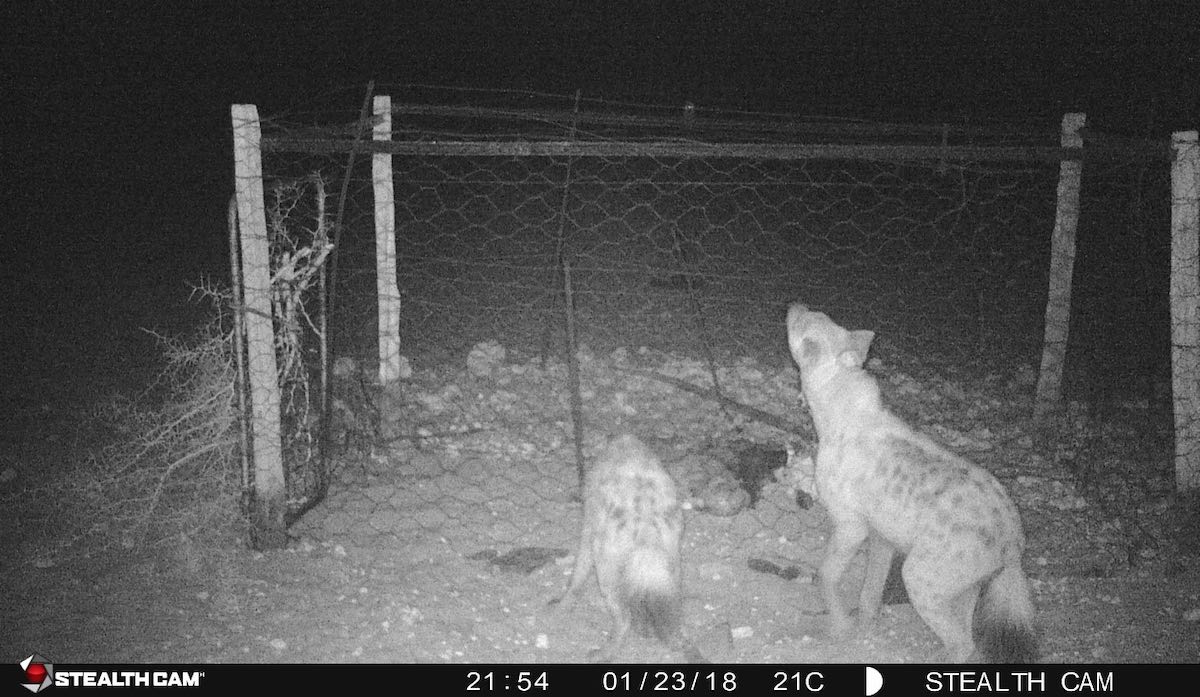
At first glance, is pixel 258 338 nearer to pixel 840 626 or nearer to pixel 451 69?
pixel 840 626

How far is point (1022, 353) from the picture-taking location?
8383 millimetres

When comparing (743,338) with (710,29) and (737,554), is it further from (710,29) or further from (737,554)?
(710,29)

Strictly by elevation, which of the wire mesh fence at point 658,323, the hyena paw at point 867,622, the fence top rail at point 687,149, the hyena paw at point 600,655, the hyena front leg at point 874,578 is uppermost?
the fence top rail at point 687,149

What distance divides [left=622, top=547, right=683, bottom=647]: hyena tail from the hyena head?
4.75 feet

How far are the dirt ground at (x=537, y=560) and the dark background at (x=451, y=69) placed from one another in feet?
20.5

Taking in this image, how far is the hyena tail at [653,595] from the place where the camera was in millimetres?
4098

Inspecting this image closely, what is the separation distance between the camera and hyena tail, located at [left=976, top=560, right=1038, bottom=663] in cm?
406

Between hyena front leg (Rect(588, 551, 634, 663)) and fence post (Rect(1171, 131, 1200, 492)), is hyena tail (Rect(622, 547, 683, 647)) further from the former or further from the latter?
fence post (Rect(1171, 131, 1200, 492))


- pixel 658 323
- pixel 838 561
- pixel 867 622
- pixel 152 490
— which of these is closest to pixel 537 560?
pixel 838 561

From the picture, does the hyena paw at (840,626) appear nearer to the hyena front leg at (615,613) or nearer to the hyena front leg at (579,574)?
the hyena front leg at (615,613)

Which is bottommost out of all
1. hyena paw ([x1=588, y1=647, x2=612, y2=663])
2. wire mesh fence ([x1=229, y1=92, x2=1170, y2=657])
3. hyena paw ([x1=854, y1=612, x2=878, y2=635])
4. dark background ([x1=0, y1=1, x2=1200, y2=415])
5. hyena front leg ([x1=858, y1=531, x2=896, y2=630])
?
hyena paw ([x1=854, y1=612, x2=878, y2=635])

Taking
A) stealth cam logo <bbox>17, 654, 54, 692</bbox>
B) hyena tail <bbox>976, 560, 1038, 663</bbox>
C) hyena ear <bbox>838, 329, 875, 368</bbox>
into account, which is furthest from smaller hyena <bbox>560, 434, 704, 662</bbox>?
stealth cam logo <bbox>17, 654, 54, 692</bbox>

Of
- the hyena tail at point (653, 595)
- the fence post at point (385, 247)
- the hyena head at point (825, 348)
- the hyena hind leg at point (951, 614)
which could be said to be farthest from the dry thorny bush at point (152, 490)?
the hyena hind leg at point (951, 614)

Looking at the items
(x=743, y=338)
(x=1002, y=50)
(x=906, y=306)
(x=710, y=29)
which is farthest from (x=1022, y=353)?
(x=710, y=29)
